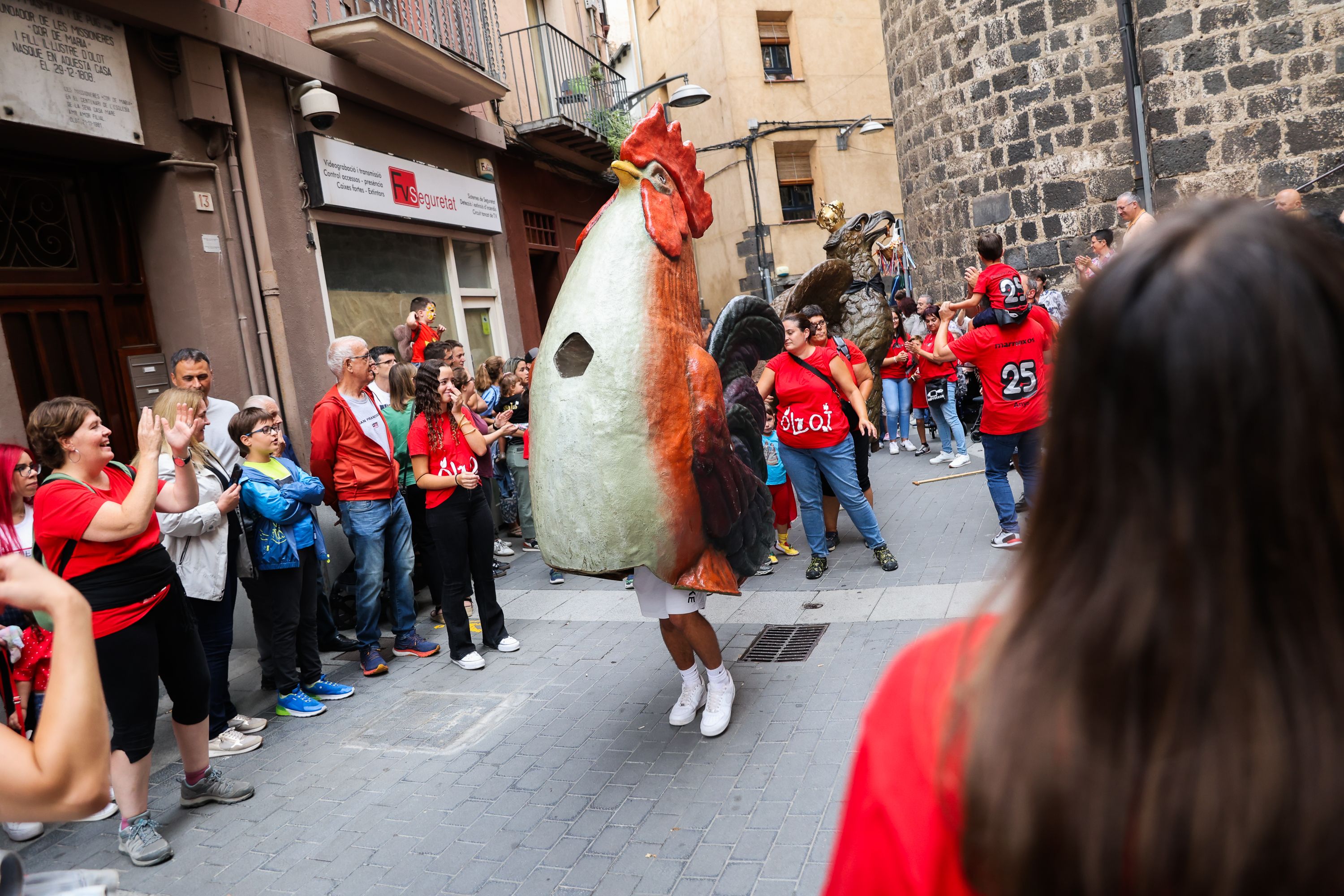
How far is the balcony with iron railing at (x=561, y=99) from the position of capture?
12141mm

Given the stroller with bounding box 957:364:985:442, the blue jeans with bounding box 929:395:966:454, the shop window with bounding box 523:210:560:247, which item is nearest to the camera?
the stroller with bounding box 957:364:985:442

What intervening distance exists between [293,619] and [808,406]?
350 centimetres

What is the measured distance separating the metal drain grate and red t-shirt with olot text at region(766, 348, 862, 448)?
1.43m

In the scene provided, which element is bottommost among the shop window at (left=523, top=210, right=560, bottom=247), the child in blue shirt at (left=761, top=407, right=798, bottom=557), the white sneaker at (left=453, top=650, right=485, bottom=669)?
the white sneaker at (left=453, top=650, right=485, bottom=669)

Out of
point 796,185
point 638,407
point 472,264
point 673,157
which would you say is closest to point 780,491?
point 673,157

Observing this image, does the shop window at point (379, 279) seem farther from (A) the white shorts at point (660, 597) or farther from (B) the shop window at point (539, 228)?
(A) the white shorts at point (660, 597)

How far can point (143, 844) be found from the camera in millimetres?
3496

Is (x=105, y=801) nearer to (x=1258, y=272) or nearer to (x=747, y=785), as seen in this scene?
(x=1258, y=272)

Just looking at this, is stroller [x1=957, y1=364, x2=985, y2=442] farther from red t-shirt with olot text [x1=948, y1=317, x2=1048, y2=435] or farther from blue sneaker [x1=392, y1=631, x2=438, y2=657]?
blue sneaker [x1=392, y1=631, x2=438, y2=657]

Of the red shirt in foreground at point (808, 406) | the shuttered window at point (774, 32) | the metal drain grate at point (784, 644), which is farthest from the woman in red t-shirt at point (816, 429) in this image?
the shuttered window at point (774, 32)

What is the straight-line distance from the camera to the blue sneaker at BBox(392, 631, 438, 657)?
567cm

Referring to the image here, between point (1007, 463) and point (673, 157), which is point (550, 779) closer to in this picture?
point (673, 157)

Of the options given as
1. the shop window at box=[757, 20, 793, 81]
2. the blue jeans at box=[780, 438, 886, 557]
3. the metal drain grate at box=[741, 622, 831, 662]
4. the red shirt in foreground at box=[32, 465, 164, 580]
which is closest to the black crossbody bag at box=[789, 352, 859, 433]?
the blue jeans at box=[780, 438, 886, 557]

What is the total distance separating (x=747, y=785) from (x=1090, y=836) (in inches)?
117
